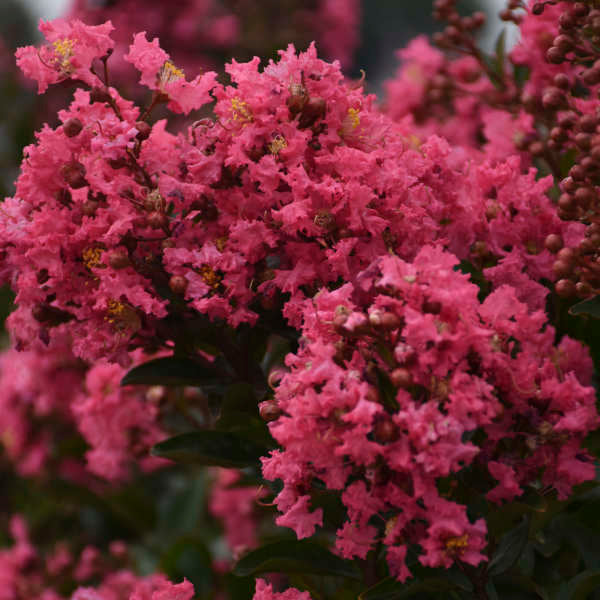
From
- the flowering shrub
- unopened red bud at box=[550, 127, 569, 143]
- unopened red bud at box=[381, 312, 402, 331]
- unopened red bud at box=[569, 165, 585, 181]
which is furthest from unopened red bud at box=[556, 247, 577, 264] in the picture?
unopened red bud at box=[381, 312, 402, 331]

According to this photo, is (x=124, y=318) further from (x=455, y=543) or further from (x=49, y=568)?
(x=49, y=568)

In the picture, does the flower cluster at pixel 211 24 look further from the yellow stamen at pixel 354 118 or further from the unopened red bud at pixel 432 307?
the unopened red bud at pixel 432 307

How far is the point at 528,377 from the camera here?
103 cm

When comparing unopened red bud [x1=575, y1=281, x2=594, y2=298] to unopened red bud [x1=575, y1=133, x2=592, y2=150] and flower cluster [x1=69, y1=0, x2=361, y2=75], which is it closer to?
unopened red bud [x1=575, y1=133, x2=592, y2=150]

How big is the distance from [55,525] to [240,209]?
1.94 metres

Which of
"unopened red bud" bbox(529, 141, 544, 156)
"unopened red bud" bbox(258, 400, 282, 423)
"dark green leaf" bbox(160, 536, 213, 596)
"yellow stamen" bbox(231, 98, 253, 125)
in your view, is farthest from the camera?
"dark green leaf" bbox(160, 536, 213, 596)

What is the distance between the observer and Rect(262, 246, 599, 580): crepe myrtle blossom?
92cm

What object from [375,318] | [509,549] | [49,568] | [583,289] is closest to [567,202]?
[583,289]

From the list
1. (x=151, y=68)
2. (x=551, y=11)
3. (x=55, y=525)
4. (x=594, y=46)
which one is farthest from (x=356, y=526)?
(x=55, y=525)

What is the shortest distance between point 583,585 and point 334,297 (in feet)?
1.84

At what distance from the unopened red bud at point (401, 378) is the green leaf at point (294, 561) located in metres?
0.41

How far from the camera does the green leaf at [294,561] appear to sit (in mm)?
1200

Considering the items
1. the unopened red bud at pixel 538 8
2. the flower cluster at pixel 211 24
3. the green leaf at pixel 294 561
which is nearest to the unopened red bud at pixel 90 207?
the green leaf at pixel 294 561

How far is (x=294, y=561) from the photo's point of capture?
1.20m
